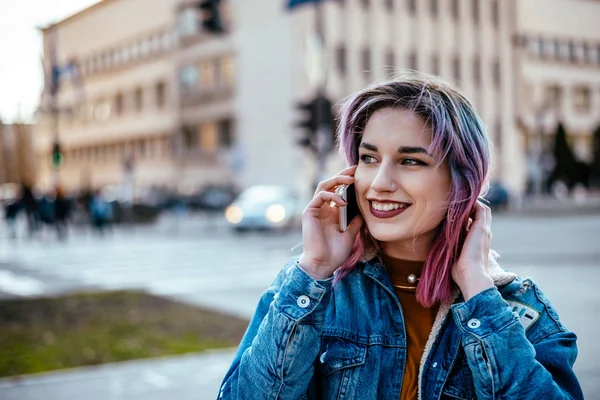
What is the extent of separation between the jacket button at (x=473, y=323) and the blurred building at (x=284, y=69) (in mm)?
38697

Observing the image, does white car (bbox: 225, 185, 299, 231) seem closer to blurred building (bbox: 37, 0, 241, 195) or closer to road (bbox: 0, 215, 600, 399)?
road (bbox: 0, 215, 600, 399)

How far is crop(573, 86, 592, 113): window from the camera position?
185 feet

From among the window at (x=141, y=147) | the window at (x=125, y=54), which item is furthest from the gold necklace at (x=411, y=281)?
the window at (x=125, y=54)

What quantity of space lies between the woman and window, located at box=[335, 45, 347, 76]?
152 ft

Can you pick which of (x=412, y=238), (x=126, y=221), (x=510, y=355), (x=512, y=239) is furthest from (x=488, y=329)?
(x=126, y=221)

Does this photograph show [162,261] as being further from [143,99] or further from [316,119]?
[143,99]

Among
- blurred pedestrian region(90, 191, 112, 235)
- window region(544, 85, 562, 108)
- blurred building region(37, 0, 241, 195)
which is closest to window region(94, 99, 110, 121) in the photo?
blurred building region(37, 0, 241, 195)

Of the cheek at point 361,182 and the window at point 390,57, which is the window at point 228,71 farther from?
the cheek at point 361,182

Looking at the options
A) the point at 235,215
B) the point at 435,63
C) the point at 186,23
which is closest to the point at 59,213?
the point at 235,215

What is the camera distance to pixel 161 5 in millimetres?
60875

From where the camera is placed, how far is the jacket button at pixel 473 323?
2.13m

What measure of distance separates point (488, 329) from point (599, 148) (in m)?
52.8

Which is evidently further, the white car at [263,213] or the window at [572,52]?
the window at [572,52]

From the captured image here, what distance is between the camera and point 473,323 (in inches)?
84.0
